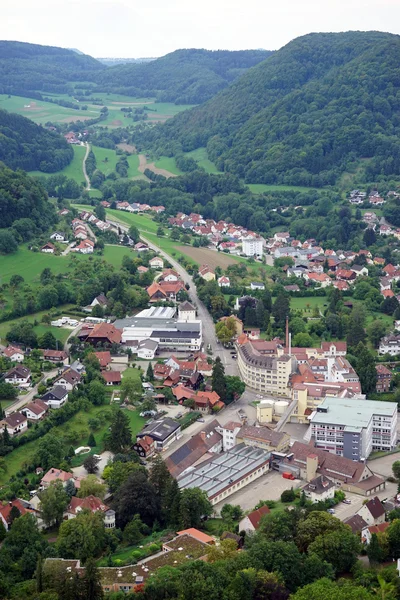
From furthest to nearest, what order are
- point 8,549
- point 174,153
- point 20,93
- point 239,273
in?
point 20,93, point 174,153, point 239,273, point 8,549

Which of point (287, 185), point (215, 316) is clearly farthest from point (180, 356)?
point (287, 185)

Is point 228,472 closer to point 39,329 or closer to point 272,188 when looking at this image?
point 39,329

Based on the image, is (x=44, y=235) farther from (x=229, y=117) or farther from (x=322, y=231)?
(x=229, y=117)

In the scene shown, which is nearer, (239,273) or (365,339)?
(365,339)

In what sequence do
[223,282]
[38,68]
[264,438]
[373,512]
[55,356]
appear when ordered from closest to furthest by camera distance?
[373,512] < [264,438] < [55,356] < [223,282] < [38,68]

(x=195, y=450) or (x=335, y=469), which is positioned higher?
(x=335, y=469)

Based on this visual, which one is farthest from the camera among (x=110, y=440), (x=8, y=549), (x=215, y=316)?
(x=215, y=316)

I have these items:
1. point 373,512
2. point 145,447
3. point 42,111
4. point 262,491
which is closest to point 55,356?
point 145,447

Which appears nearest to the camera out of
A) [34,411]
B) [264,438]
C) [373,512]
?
[373,512]
